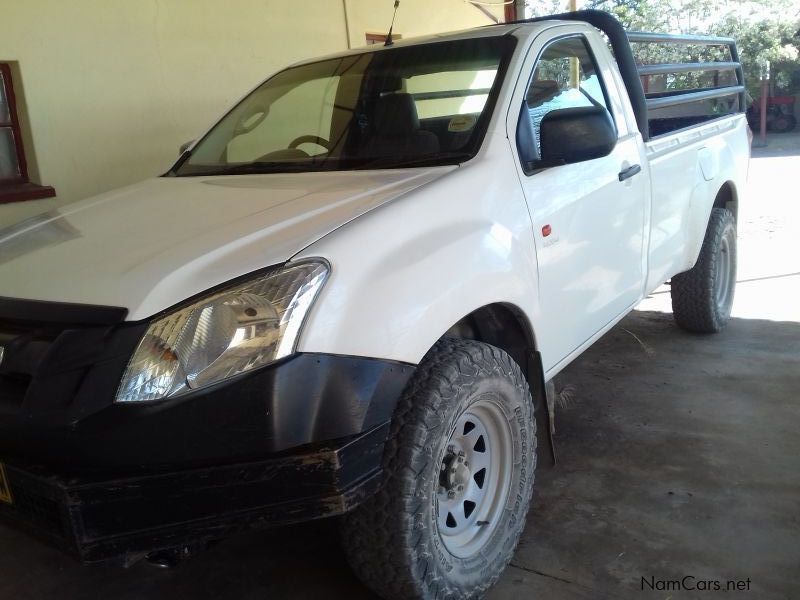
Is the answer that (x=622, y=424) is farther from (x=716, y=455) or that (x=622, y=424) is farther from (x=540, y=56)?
(x=540, y=56)

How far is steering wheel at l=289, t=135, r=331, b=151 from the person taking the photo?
9.93ft

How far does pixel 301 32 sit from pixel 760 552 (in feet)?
17.8

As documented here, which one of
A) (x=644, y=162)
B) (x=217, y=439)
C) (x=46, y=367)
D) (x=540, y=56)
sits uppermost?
(x=540, y=56)

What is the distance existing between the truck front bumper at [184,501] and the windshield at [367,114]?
1.20m

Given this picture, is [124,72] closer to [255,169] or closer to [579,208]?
[255,169]

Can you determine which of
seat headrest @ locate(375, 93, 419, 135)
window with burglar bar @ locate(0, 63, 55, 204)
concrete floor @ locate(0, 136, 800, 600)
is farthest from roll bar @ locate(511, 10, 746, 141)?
window with burglar bar @ locate(0, 63, 55, 204)

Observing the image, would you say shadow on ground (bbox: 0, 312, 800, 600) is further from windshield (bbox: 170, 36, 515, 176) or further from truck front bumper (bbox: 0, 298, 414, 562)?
windshield (bbox: 170, 36, 515, 176)

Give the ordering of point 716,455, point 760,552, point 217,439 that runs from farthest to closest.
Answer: point 716,455 → point 760,552 → point 217,439

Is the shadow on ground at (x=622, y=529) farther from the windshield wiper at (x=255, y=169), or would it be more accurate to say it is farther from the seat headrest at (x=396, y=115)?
the seat headrest at (x=396, y=115)

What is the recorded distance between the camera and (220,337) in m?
1.77

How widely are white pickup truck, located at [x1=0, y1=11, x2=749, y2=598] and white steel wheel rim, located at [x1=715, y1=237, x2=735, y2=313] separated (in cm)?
169

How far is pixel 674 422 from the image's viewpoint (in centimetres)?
364

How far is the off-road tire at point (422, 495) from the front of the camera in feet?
6.48

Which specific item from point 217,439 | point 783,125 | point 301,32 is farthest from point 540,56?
point 783,125
